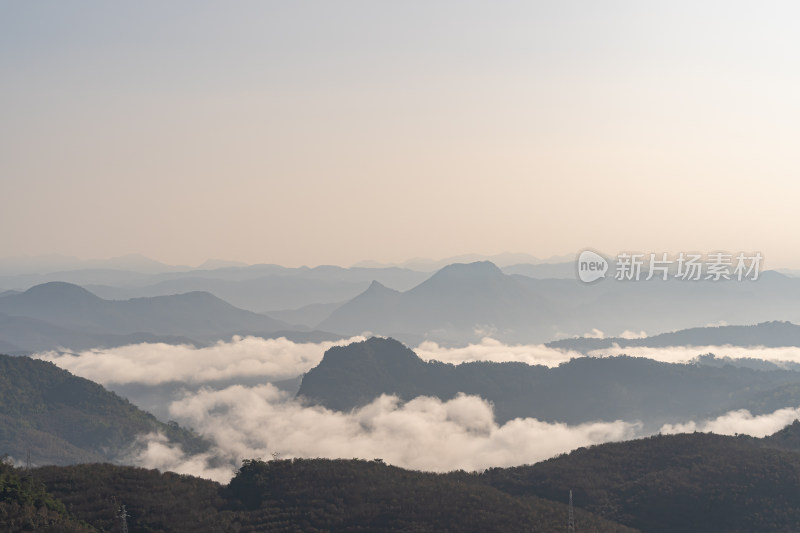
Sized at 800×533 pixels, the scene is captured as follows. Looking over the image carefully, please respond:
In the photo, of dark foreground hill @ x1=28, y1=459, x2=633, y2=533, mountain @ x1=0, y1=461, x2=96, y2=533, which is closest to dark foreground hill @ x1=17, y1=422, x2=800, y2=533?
dark foreground hill @ x1=28, y1=459, x2=633, y2=533

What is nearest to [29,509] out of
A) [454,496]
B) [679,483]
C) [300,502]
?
[300,502]

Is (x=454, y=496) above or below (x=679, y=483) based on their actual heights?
below

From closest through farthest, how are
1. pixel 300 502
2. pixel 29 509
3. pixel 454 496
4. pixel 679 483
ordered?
pixel 29 509
pixel 454 496
pixel 300 502
pixel 679 483

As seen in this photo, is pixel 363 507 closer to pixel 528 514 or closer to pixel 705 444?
pixel 528 514

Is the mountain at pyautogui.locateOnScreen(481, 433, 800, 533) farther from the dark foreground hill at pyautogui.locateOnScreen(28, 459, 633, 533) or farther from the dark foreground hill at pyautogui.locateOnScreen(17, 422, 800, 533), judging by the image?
the dark foreground hill at pyautogui.locateOnScreen(28, 459, 633, 533)

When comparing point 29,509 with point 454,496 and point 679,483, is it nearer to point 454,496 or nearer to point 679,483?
point 454,496

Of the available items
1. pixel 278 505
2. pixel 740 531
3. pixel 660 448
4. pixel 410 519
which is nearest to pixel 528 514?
pixel 410 519

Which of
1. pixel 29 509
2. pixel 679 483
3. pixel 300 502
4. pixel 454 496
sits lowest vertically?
pixel 300 502
